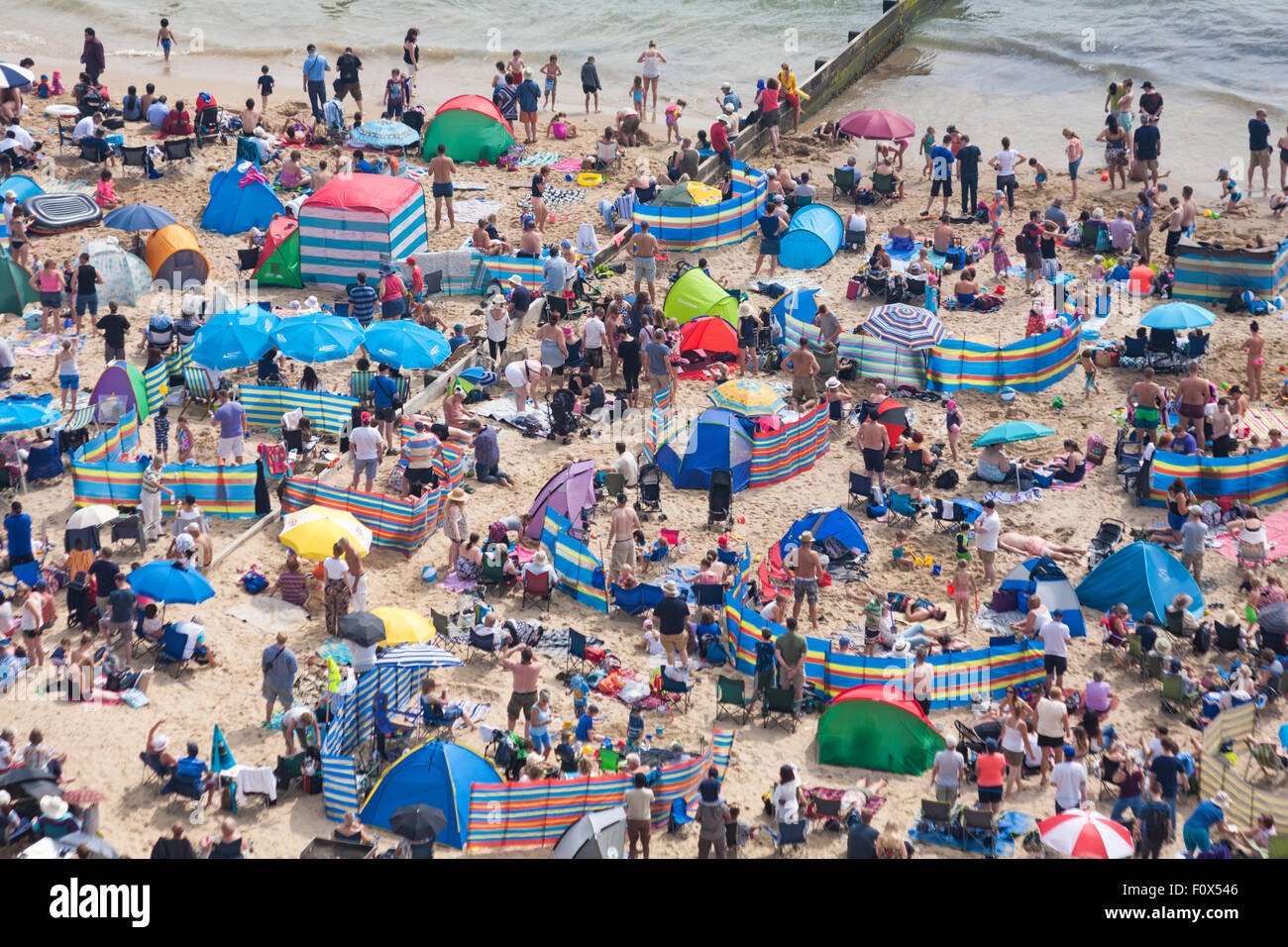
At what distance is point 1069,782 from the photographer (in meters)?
14.6

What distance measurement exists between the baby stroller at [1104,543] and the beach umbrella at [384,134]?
15.5 m

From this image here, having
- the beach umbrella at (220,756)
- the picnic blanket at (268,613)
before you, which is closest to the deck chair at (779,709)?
the picnic blanket at (268,613)

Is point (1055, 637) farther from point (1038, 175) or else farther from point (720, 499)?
point (1038, 175)

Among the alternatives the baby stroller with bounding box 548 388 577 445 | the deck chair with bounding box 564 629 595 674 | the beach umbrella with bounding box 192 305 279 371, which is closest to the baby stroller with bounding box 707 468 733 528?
the baby stroller with bounding box 548 388 577 445

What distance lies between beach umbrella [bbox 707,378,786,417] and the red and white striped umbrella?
8440mm

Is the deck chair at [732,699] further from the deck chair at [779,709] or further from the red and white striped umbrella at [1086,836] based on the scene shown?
the red and white striped umbrella at [1086,836]

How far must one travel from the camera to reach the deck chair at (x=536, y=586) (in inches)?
704

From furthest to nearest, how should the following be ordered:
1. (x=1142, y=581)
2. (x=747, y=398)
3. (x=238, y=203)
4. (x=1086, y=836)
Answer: (x=238, y=203), (x=747, y=398), (x=1142, y=581), (x=1086, y=836)

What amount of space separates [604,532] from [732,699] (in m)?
3.95

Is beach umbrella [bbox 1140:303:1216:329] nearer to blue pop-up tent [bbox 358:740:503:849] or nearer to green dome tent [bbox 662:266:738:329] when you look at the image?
green dome tent [bbox 662:266:738:329]

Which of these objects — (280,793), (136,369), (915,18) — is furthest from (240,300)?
(915,18)

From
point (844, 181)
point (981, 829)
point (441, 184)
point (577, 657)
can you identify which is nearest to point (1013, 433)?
point (577, 657)

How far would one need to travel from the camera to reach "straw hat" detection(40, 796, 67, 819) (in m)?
13.6

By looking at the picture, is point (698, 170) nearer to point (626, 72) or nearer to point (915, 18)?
point (626, 72)
